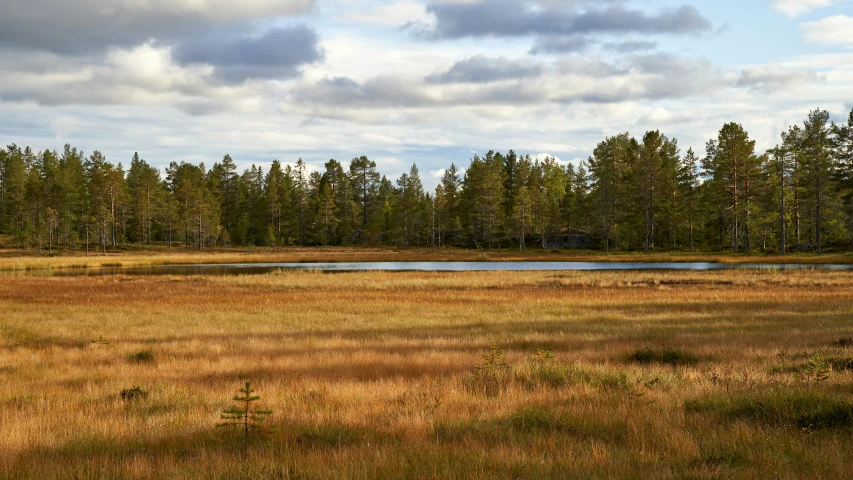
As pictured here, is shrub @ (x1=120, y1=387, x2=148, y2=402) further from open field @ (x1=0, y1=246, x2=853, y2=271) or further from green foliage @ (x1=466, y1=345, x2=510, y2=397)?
open field @ (x1=0, y1=246, x2=853, y2=271)

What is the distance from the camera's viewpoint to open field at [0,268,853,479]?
20.9 feet

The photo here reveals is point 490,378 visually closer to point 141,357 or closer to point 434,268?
point 141,357

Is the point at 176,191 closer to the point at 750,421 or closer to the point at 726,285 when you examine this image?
the point at 726,285

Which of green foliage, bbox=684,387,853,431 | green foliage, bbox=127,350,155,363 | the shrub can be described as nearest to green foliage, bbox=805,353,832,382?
green foliage, bbox=684,387,853,431

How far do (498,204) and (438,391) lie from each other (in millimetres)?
103561

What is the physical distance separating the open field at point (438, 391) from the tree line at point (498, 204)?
6009cm

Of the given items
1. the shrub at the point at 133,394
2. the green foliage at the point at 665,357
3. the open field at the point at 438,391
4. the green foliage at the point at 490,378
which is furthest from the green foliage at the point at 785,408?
the shrub at the point at 133,394

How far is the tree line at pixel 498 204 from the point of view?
258 feet

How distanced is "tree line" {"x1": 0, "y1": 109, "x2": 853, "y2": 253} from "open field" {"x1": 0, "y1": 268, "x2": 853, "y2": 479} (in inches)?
2366

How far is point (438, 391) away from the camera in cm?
1053

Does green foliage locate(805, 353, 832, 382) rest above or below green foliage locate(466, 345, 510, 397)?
above

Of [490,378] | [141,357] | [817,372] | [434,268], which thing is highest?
[817,372]

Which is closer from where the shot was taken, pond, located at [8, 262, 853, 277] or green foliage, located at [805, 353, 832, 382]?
green foliage, located at [805, 353, 832, 382]

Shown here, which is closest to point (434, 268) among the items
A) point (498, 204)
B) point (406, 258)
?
point (406, 258)
